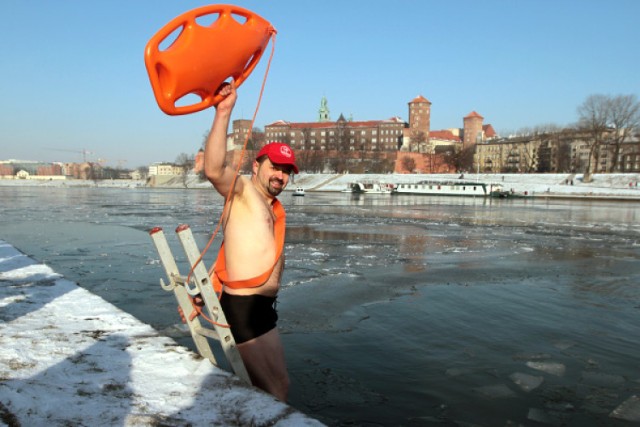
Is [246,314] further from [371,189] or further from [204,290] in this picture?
[371,189]

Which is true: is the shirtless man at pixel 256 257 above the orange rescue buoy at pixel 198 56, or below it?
below

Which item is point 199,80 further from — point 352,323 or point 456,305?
point 456,305

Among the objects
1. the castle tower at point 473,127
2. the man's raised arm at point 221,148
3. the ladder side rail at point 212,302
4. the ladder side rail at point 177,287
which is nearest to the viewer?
the man's raised arm at point 221,148

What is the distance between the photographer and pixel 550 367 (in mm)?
5355

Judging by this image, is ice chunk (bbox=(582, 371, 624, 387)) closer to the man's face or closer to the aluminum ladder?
the aluminum ladder

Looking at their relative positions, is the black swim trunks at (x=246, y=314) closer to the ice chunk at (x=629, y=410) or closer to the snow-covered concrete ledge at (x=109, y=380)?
the snow-covered concrete ledge at (x=109, y=380)

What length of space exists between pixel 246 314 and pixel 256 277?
0.92 ft

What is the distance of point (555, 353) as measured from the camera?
5.77m

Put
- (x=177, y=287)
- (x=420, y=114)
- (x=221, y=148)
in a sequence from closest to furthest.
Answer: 1. (x=221, y=148)
2. (x=177, y=287)
3. (x=420, y=114)

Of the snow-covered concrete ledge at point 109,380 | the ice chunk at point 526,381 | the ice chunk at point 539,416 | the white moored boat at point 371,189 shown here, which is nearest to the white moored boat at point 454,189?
the white moored boat at point 371,189

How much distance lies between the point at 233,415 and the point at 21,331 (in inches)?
110

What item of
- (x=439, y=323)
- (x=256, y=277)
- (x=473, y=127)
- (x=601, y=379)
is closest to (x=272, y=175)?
(x=256, y=277)

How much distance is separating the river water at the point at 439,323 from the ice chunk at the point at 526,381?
1 centimetres

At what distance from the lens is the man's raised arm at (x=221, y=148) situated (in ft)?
9.93
